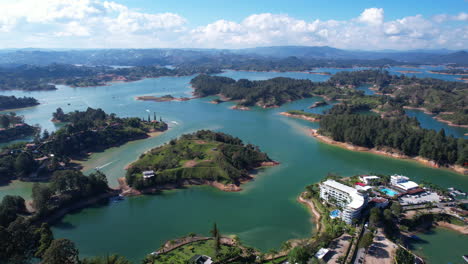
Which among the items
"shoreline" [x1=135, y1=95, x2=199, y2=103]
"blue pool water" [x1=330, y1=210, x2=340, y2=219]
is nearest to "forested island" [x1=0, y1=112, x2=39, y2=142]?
→ "shoreline" [x1=135, y1=95, x2=199, y2=103]

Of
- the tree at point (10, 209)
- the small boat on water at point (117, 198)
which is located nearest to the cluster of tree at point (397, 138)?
the small boat on water at point (117, 198)

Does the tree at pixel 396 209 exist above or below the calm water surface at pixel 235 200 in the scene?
above

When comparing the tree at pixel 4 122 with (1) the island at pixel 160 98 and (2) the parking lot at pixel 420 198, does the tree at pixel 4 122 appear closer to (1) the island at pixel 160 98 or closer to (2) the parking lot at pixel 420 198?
(1) the island at pixel 160 98

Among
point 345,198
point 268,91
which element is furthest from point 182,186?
point 268,91

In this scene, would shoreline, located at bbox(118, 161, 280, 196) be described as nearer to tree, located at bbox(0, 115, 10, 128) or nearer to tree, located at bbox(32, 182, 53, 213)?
tree, located at bbox(32, 182, 53, 213)

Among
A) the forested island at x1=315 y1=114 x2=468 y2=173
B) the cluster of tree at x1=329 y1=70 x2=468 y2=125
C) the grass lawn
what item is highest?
the cluster of tree at x1=329 y1=70 x2=468 y2=125
